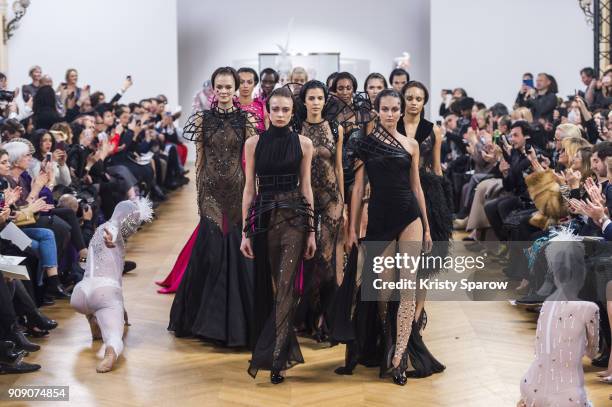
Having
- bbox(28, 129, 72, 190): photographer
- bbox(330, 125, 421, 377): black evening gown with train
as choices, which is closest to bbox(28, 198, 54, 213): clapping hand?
bbox(28, 129, 72, 190): photographer

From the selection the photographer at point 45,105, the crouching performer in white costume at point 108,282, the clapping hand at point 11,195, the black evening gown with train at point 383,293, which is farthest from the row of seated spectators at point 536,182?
the photographer at point 45,105

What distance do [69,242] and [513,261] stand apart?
316 cm

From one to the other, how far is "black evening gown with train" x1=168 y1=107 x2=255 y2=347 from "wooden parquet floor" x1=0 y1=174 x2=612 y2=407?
16 cm

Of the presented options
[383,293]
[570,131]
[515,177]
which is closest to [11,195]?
[383,293]

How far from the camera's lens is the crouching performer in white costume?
5176 millimetres

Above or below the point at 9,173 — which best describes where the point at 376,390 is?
below

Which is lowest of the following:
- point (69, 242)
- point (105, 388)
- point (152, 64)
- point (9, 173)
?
point (105, 388)

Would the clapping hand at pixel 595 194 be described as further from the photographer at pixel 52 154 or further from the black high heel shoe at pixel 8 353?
the photographer at pixel 52 154

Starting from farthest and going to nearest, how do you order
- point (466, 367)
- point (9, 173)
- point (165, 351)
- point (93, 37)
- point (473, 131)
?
point (93, 37), point (473, 131), point (9, 173), point (165, 351), point (466, 367)

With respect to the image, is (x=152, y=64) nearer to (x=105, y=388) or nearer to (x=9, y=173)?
(x=9, y=173)

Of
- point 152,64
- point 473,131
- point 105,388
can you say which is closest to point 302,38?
point 152,64

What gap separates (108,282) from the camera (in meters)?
5.35

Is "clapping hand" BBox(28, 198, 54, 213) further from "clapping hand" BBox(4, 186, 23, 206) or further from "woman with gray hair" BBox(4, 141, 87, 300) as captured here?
"clapping hand" BBox(4, 186, 23, 206)

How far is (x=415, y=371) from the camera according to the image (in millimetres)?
4766
